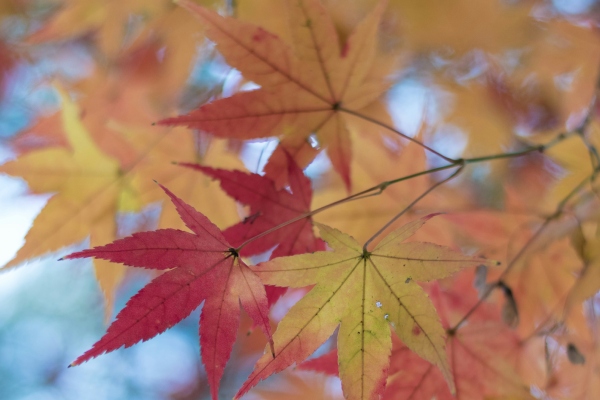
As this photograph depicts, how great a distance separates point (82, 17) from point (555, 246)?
1.20m

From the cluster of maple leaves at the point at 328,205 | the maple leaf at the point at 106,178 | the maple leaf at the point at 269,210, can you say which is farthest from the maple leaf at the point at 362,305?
the maple leaf at the point at 106,178

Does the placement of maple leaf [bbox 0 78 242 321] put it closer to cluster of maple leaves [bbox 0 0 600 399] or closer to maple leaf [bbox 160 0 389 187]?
cluster of maple leaves [bbox 0 0 600 399]

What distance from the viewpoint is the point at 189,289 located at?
0.52 meters

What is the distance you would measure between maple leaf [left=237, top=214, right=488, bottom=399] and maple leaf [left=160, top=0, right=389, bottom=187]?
18 centimetres

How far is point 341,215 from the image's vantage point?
2.98 feet

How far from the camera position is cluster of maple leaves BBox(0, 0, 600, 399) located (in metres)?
0.53

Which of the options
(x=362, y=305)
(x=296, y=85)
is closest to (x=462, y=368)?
(x=362, y=305)

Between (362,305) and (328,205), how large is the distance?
0.44ft

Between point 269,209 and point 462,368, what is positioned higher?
point 269,209

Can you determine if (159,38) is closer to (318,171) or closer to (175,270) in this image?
(318,171)

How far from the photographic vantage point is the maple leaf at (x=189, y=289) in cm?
47

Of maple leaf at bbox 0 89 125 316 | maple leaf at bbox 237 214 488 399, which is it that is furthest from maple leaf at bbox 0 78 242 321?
maple leaf at bbox 237 214 488 399

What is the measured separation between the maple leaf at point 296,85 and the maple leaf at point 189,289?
0.16 meters

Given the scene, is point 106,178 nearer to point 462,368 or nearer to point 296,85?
point 296,85
